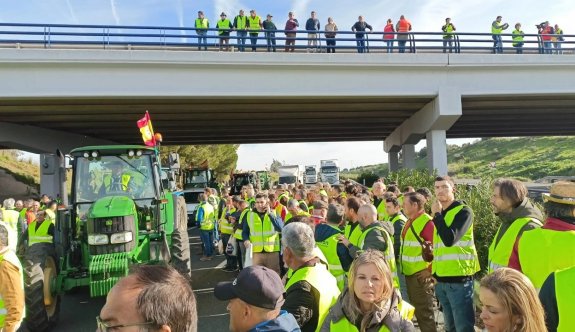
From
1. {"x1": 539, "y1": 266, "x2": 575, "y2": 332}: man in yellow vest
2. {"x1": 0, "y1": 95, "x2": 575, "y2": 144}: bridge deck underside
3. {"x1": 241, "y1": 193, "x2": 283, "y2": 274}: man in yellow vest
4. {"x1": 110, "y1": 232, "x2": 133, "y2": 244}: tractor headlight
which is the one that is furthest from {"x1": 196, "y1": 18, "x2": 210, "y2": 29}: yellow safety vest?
{"x1": 539, "y1": 266, "x2": 575, "y2": 332}: man in yellow vest

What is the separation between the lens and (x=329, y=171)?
38.4 meters

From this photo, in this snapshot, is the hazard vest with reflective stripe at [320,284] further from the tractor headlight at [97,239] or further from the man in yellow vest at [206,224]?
the man in yellow vest at [206,224]

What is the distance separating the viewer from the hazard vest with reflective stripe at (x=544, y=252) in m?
2.80

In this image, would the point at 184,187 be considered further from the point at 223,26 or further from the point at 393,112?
the point at 393,112

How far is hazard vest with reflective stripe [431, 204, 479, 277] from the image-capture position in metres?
4.35

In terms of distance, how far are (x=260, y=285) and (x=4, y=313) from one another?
2.65 metres

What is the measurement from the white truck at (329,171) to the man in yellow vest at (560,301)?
1393 inches

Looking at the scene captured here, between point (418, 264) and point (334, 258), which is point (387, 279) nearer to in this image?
point (334, 258)

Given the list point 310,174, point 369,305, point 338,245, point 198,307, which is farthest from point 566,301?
point 310,174

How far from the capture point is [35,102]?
50.7ft

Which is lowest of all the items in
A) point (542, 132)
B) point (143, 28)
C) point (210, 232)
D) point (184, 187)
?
point (210, 232)

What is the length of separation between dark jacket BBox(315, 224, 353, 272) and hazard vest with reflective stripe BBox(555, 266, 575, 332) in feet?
7.55

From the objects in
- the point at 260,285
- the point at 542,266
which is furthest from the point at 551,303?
the point at 260,285

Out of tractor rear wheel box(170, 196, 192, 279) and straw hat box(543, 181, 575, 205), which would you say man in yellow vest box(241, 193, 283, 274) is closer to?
tractor rear wheel box(170, 196, 192, 279)
